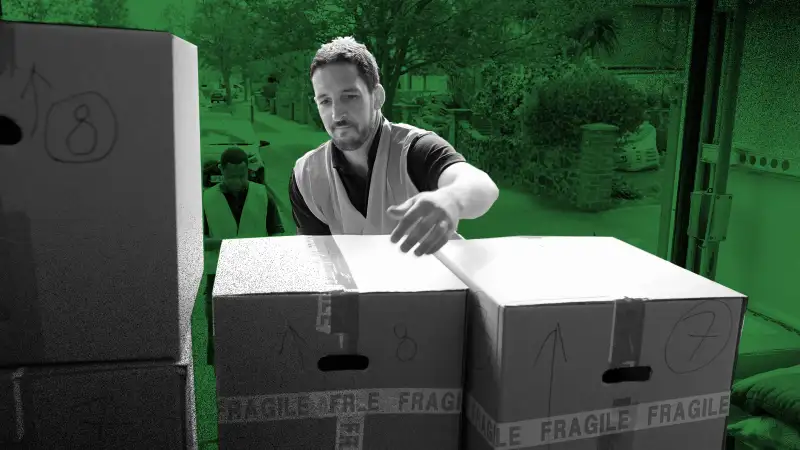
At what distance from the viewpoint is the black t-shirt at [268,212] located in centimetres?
274

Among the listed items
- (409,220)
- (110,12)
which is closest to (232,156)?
(110,12)

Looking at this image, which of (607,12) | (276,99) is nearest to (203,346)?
(276,99)

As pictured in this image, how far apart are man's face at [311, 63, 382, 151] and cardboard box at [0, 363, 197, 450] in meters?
0.74

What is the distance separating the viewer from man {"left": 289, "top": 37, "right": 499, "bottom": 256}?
133cm

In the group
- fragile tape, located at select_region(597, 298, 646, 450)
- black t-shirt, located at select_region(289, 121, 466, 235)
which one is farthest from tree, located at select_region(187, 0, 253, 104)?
fragile tape, located at select_region(597, 298, 646, 450)

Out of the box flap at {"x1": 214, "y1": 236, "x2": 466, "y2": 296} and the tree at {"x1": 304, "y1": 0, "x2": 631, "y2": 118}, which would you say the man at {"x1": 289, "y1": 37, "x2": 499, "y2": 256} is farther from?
the tree at {"x1": 304, "y1": 0, "x2": 631, "y2": 118}

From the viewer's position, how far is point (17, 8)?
7.51ft

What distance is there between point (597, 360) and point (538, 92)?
2.61 metres

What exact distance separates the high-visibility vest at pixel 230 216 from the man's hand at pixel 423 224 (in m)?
1.89

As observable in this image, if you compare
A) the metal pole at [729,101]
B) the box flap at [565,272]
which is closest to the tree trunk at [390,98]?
the metal pole at [729,101]

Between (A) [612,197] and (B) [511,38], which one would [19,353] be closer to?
(B) [511,38]

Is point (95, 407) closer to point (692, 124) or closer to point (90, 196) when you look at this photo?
point (90, 196)

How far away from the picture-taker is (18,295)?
671 millimetres

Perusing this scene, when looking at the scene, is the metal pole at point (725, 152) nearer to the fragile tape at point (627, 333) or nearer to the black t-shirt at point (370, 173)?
the black t-shirt at point (370, 173)
